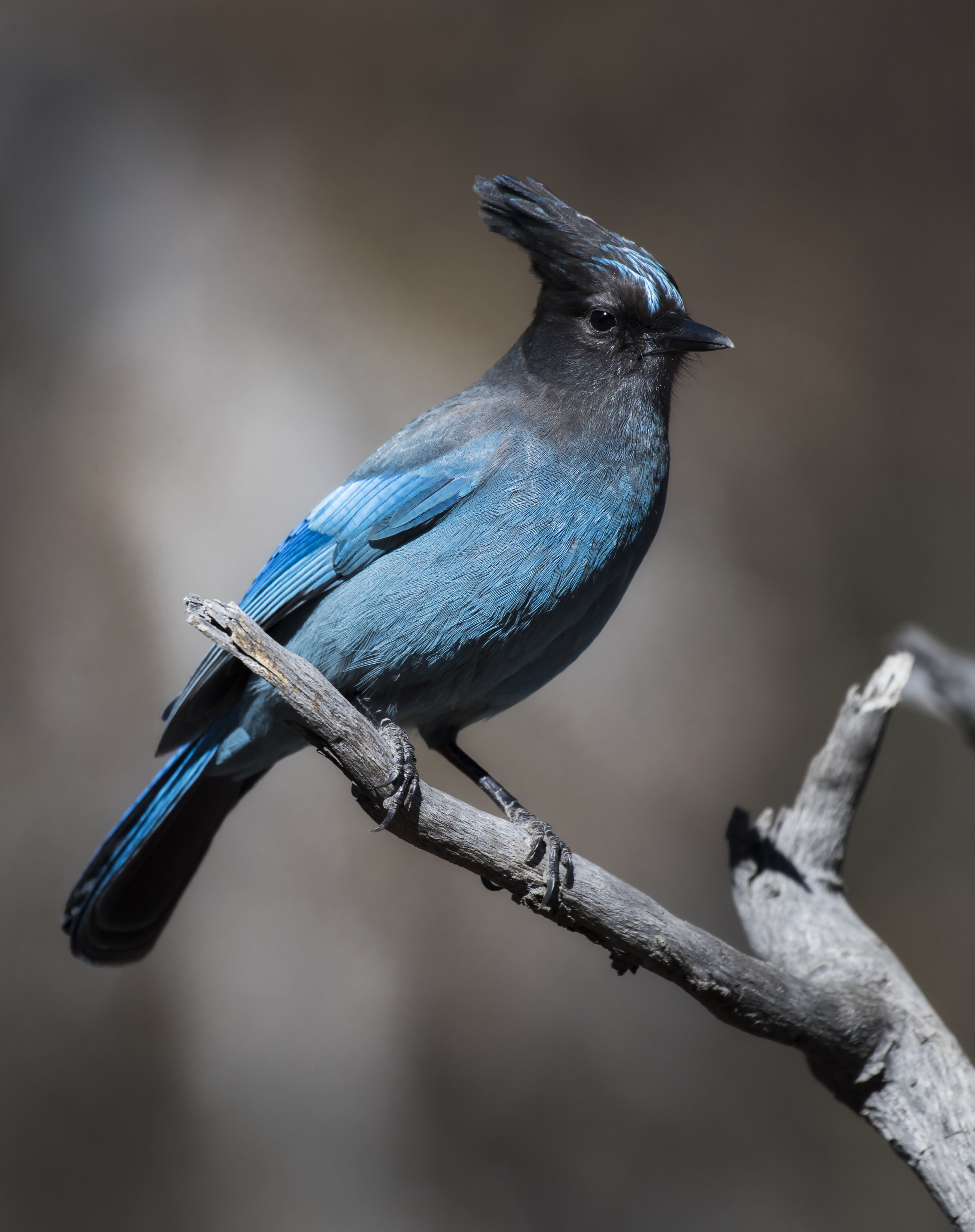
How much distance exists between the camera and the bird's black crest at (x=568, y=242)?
115 inches

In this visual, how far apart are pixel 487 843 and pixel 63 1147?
10.6 feet

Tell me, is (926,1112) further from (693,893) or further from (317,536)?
(693,893)

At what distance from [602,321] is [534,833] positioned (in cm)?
136

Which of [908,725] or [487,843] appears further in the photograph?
[908,725]

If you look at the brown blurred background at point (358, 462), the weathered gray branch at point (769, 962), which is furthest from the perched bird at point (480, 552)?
the brown blurred background at point (358, 462)

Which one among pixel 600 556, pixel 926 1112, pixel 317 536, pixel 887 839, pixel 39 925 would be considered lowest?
pixel 39 925

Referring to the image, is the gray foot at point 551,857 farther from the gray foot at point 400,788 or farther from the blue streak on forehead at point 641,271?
the blue streak on forehead at point 641,271

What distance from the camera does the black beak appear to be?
2900mm

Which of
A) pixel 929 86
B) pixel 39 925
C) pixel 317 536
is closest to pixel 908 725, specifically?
pixel 929 86

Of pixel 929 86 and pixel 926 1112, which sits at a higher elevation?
pixel 929 86

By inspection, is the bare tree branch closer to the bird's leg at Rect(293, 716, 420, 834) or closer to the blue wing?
the blue wing

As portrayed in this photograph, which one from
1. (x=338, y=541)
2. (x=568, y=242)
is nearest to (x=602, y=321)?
(x=568, y=242)

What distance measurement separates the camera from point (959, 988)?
5.40m

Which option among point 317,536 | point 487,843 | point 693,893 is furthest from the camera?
point 693,893
